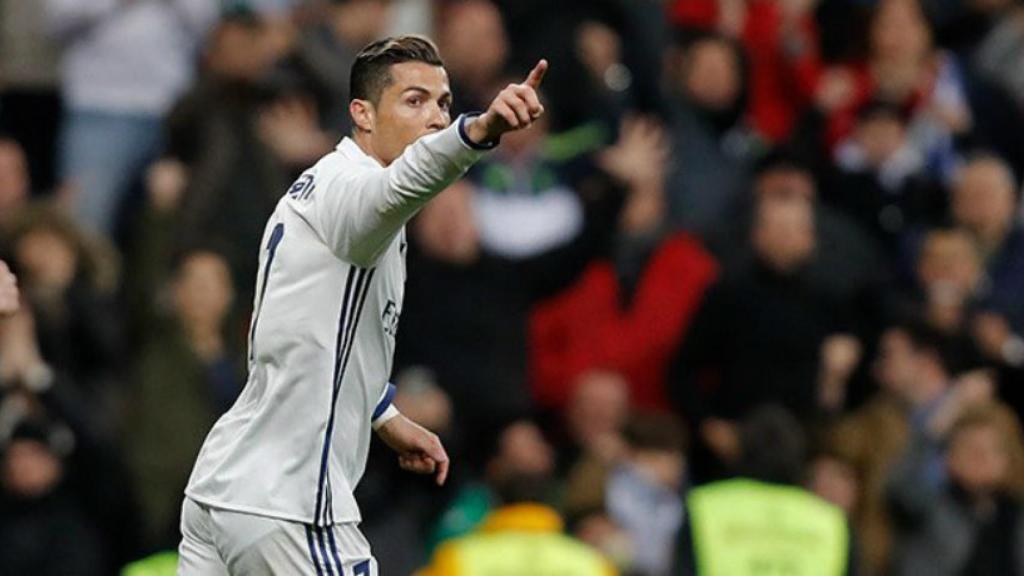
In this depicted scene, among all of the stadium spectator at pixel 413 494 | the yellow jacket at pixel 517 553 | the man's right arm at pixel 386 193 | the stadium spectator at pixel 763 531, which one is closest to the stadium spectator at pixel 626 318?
the stadium spectator at pixel 413 494

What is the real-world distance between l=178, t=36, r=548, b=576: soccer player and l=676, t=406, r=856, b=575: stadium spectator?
4215 mm

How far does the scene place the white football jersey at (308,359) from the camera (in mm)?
7270

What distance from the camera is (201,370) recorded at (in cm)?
1259

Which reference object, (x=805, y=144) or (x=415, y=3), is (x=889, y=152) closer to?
(x=805, y=144)

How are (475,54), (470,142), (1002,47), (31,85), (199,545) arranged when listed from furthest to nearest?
1. (1002,47)
2. (475,54)
3. (31,85)
4. (199,545)
5. (470,142)

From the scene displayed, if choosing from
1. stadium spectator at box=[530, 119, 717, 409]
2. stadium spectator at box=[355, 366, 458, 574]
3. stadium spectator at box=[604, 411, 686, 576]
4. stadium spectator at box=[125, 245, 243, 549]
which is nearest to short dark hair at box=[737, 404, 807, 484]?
stadium spectator at box=[604, 411, 686, 576]

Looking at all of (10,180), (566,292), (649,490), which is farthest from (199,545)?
(566,292)

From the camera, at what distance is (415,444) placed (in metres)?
Result: 7.89

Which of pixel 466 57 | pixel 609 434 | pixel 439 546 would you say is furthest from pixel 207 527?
pixel 466 57

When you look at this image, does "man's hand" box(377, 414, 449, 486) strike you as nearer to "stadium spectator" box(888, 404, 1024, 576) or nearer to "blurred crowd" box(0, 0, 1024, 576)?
"blurred crowd" box(0, 0, 1024, 576)

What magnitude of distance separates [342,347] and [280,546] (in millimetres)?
531

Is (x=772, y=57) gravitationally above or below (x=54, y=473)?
above

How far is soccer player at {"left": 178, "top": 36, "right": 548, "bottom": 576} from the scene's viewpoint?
7281 mm

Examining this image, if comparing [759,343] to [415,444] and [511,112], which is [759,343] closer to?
[415,444]
